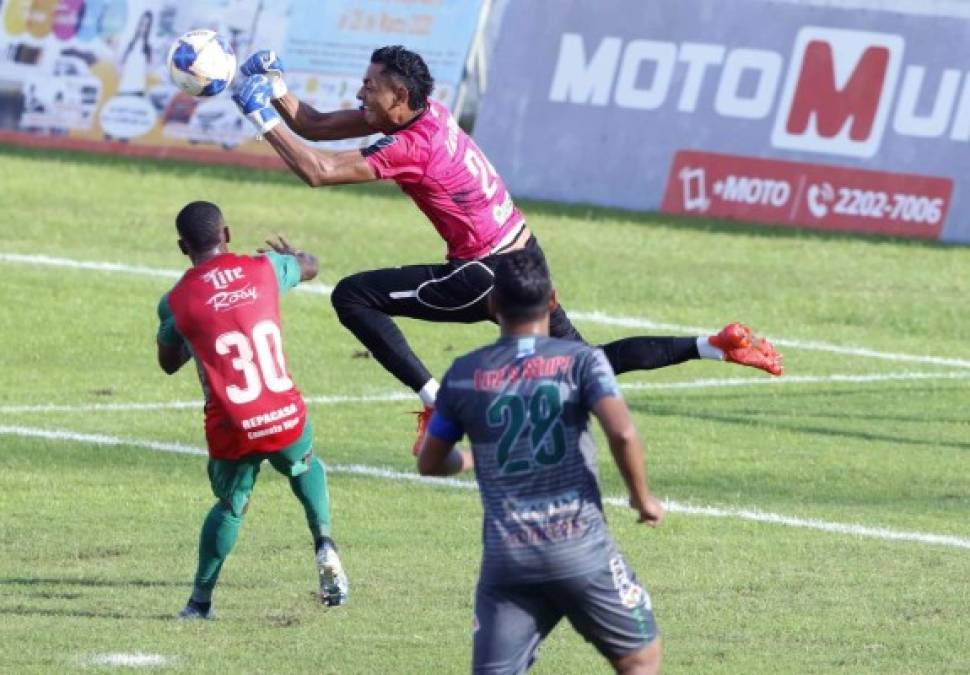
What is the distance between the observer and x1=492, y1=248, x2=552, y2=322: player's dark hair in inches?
302

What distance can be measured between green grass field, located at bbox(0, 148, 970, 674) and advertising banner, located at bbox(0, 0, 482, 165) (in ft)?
6.85

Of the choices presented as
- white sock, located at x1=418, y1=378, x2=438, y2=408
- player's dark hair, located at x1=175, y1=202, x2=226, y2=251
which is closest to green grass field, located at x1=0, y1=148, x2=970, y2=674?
white sock, located at x1=418, y1=378, x2=438, y2=408

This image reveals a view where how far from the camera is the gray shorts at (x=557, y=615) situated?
7574 millimetres

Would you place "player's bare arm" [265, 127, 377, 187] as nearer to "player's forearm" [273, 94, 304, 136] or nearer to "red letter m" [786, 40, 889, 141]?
"player's forearm" [273, 94, 304, 136]

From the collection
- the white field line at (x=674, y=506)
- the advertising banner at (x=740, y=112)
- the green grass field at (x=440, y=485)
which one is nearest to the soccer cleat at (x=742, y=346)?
the green grass field at (x=440, y=485)

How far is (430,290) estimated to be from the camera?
12.3 m

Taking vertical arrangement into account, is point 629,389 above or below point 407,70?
→ below

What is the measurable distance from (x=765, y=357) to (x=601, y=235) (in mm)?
12418

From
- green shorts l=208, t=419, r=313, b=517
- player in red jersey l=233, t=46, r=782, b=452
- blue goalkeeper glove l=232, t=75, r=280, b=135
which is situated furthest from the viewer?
player in red jersey l=233, t=46, r=782, b=452

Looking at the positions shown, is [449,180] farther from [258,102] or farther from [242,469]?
[242,469]

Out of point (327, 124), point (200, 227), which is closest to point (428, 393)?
point (327, 124)

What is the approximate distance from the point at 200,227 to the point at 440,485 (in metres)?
4.12

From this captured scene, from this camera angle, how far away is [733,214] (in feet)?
84.3

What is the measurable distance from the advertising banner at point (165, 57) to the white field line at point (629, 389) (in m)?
10.1
